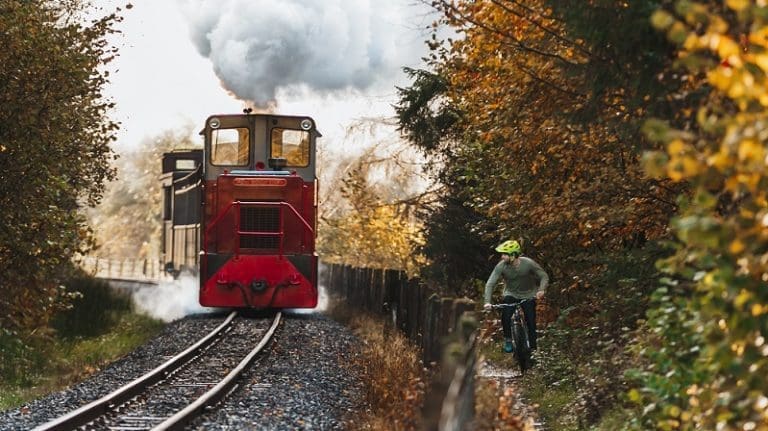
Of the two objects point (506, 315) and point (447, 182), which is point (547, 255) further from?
point (447, 182)

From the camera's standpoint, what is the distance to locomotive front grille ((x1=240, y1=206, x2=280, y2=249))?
2248cm

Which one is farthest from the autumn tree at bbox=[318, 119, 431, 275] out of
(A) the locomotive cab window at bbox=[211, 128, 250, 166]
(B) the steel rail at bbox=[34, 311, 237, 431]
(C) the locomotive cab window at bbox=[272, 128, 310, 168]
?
(B) the steel rail at bbox=[34, 311, 237, 431]

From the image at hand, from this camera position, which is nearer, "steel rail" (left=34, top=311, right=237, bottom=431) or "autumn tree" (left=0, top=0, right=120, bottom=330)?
"steel rail" (left=34, top=311, right=237, bottom=431)

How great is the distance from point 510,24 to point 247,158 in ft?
38.7

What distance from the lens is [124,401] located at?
1205 centimetres

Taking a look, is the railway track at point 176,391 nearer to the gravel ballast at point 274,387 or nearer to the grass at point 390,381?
the gravel ballast at point 274,387

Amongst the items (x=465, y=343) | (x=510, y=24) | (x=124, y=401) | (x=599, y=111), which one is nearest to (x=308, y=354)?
(x=124, y=401)

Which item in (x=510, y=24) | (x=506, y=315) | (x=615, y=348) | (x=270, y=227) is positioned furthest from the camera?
(x=270, y=227)

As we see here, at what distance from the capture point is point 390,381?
39.3 feet

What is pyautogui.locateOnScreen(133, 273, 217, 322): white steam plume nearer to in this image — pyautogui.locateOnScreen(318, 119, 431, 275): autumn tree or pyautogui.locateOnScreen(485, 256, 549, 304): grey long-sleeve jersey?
pyautogui.locateOnScreen(318, 119, 431, 275): autumn tree

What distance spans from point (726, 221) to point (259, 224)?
59.4 ft

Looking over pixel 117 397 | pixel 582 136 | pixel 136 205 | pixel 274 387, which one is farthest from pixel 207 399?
pixel 136 205

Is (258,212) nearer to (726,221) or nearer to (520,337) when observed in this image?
(520,337)

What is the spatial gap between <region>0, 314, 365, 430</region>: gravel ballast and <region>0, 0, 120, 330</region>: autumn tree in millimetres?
1784
